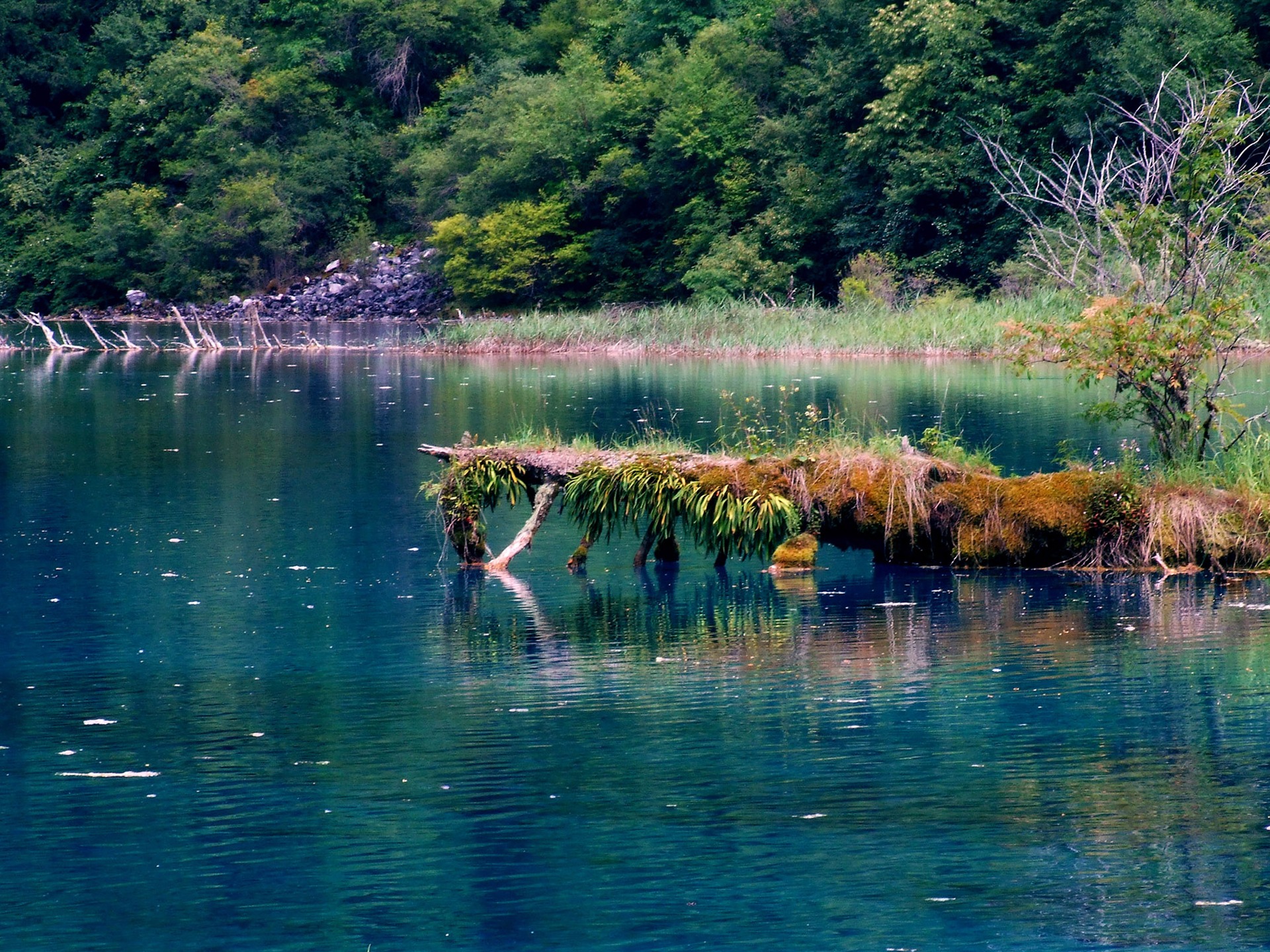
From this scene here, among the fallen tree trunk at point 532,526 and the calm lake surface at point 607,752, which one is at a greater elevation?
the fallen tree trunk at point 532,526

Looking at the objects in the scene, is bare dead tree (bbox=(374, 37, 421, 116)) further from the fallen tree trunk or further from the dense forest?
the fallen tree trunk

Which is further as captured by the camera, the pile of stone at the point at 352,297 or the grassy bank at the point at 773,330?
the pile of stone at the point at 352,297

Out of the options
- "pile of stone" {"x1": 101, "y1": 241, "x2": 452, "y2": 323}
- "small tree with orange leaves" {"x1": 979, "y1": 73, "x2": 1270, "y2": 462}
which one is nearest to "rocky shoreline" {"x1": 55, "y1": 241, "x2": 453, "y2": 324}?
"pile of stone" {"x1": 101, "y1": 241, "x2": 452, "y2": 323}

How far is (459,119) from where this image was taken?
83.1 metres

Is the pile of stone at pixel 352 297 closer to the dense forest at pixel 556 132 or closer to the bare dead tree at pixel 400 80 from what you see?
the dense forest at pixel 556 132

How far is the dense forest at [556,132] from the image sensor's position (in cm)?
5894

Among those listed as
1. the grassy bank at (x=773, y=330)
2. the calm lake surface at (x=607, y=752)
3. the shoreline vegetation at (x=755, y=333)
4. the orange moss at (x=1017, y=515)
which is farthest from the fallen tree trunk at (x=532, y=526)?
the grassy bank at (x=773, y=330)

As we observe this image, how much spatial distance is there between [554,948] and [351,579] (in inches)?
401

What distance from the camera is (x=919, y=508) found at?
659 inches

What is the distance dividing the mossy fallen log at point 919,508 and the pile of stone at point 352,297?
62.5 meters

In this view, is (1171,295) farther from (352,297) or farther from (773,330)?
(352,297)

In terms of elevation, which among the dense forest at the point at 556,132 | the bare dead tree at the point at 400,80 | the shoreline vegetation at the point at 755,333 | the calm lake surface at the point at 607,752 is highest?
the bare dead tree at the point at 400,80

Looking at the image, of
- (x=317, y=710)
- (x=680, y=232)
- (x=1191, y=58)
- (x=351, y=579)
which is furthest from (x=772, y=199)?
(x=317, y=710)

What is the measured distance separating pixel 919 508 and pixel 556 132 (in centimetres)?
5784
